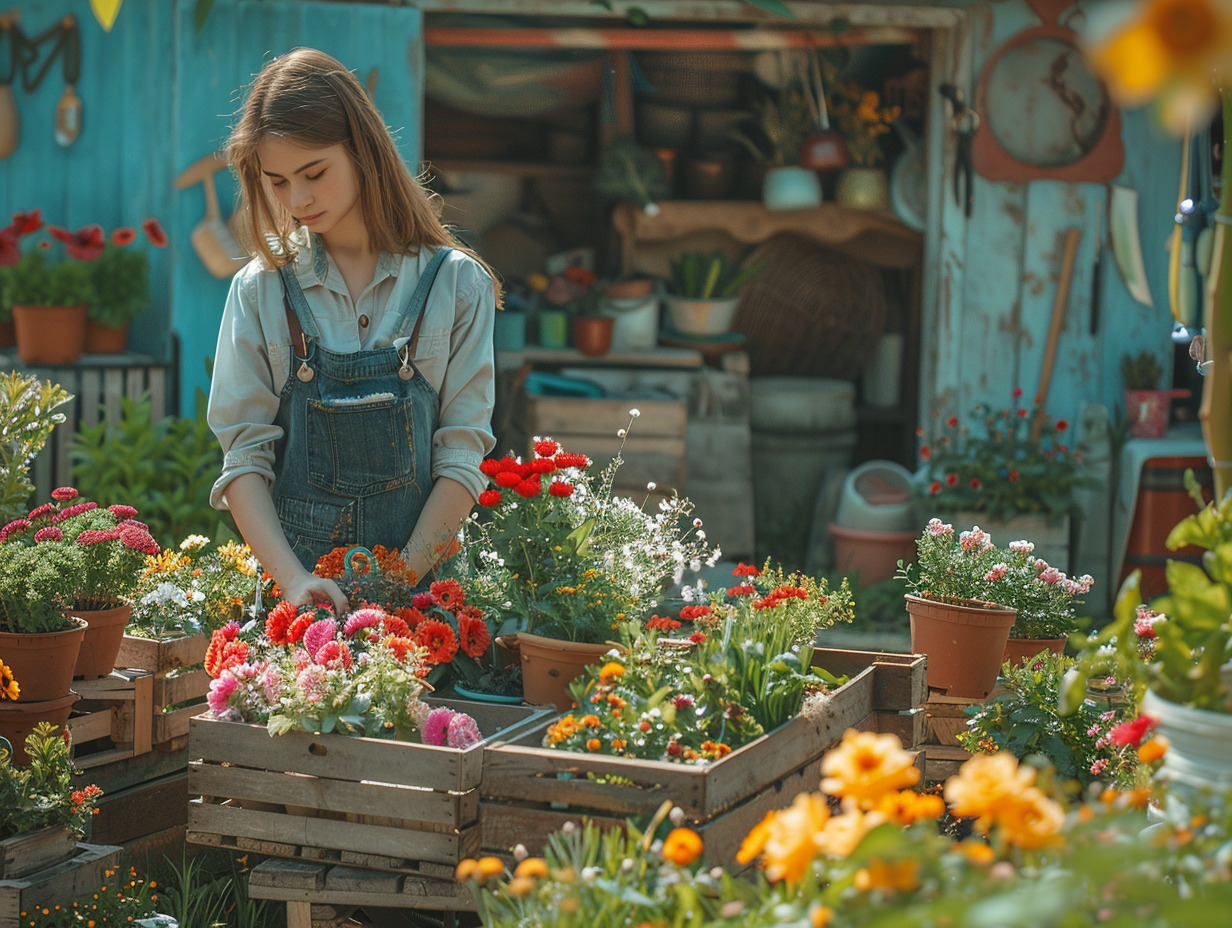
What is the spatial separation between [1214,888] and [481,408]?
1.86m

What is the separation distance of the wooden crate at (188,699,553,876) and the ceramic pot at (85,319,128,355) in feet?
14.6

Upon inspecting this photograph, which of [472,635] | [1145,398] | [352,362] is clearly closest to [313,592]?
[472,635]

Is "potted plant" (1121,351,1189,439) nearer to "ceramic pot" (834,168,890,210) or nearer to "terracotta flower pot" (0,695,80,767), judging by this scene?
"ceramic pot" (834,168,890,210)

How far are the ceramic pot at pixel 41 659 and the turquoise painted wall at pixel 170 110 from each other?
376 cm

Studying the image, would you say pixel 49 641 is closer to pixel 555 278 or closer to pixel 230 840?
pixel 230 840

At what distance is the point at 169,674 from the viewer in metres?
2.87

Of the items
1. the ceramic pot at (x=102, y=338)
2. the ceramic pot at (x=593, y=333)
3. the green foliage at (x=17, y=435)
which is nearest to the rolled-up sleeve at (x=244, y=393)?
the green foliage at (x=17, y=435)

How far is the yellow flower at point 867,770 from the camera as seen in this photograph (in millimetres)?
1140

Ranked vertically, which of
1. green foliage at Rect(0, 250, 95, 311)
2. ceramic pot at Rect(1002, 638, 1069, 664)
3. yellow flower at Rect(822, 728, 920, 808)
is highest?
green foliage at Rect(0, 250, 95, 311)

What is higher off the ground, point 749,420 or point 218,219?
point 218,219

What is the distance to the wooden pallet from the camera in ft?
8.93

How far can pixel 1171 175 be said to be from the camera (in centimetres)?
637

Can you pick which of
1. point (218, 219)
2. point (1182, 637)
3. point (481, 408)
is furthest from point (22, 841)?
point (218, 219)

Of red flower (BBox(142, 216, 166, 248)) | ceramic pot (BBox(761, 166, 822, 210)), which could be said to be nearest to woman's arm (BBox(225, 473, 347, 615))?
red flower (BBox(142, 216, 166, 248))
